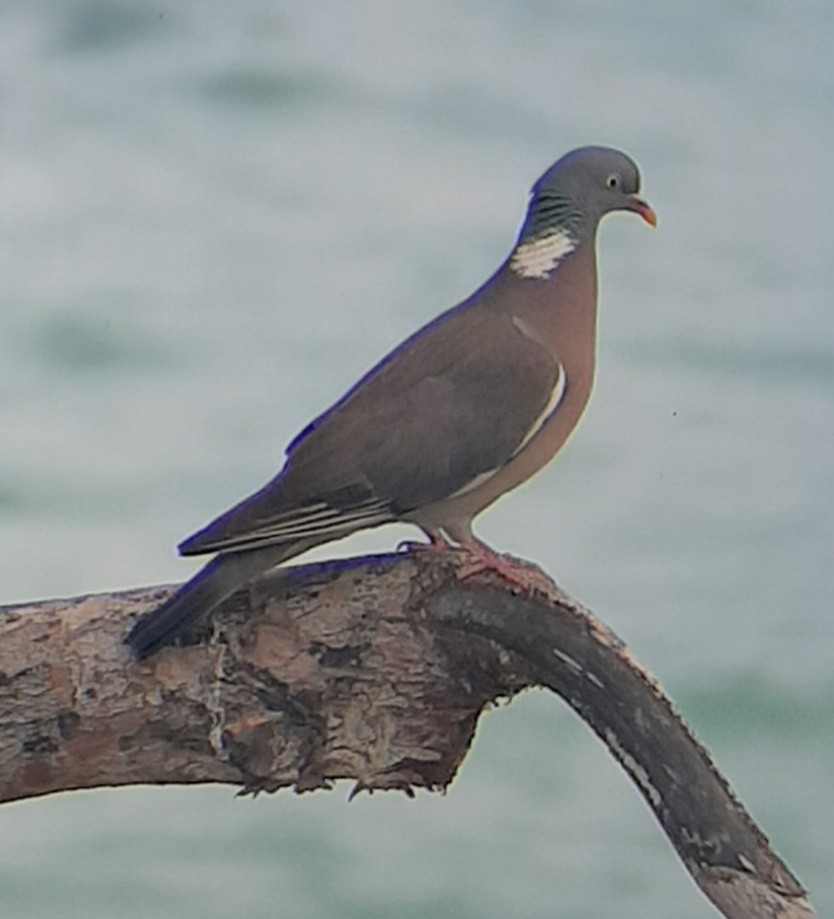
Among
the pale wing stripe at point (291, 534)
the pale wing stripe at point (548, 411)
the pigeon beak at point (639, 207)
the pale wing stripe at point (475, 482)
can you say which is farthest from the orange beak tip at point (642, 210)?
the pale wing stripe at point (291, 534)

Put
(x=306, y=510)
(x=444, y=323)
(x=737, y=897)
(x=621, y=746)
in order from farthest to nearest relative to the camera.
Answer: (x=444, y=323) → (x=306, y=510) → (x=621, y=746) → (x=737, y=897)

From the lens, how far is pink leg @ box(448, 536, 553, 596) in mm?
1894

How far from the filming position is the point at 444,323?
79.6 inches

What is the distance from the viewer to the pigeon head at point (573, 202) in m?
2.01

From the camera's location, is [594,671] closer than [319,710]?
Yes

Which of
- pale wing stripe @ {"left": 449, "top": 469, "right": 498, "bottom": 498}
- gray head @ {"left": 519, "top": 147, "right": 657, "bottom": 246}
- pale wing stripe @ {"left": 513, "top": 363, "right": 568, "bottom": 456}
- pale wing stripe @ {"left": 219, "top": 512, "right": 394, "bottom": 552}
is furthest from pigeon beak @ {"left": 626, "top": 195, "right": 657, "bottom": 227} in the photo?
pale wing stripe @ {"left": 219, "top": 512, "right": 394, "bottom": 552}

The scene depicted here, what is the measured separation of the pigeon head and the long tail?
386 mm

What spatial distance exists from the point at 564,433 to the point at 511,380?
83 millimetres

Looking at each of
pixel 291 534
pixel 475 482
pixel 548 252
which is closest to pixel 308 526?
pixel 291 534

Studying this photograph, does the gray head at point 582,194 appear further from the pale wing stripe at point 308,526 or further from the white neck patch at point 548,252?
the pale wing stripe at point 308,526

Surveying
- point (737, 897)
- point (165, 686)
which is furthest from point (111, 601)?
point (737, 897)

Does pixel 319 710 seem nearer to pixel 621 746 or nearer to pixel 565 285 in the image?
pixel 621 746

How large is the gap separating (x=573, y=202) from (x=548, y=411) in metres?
0.22

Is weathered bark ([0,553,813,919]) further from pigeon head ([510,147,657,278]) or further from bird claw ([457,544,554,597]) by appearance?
pigeon head ([510,147,657,278])
